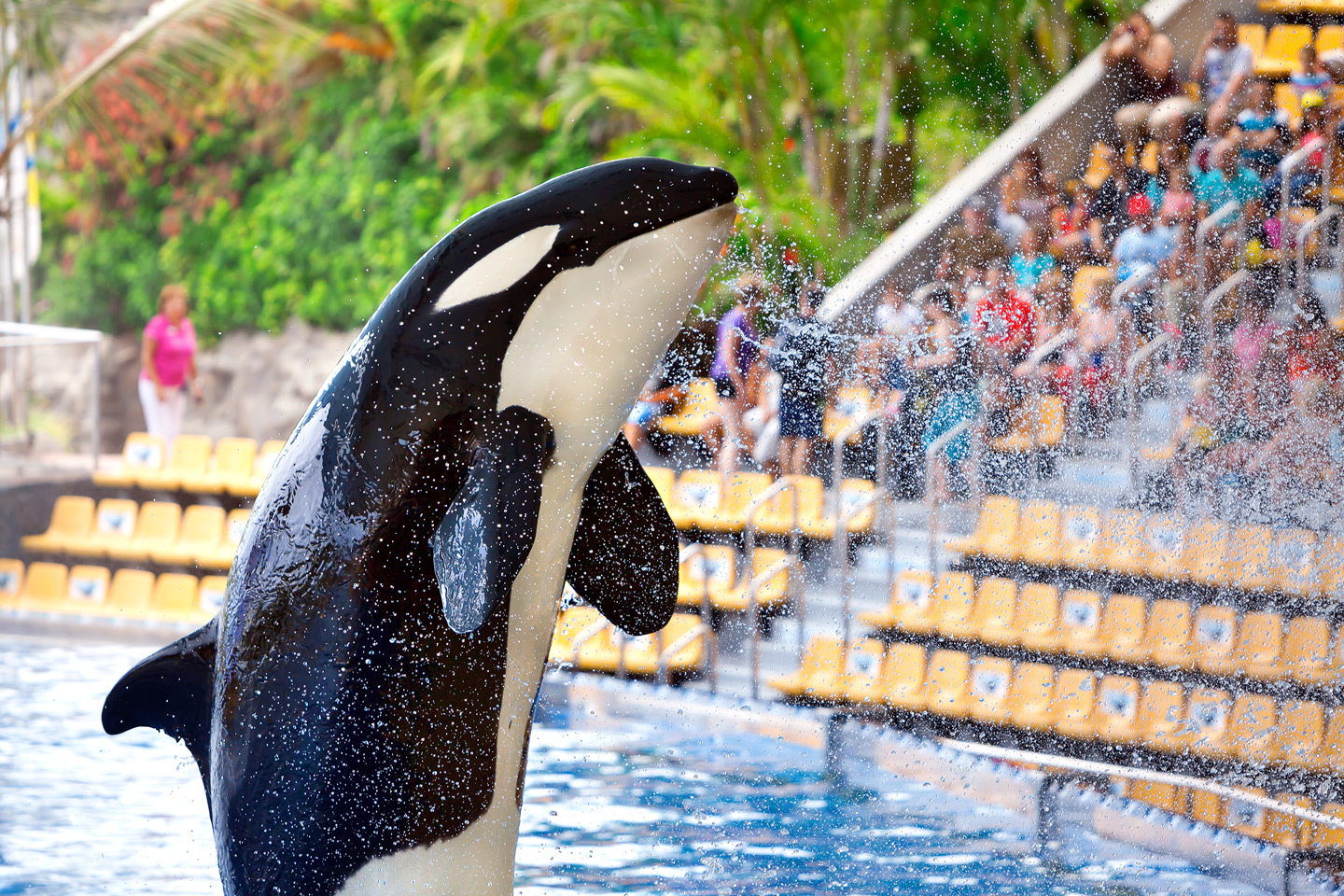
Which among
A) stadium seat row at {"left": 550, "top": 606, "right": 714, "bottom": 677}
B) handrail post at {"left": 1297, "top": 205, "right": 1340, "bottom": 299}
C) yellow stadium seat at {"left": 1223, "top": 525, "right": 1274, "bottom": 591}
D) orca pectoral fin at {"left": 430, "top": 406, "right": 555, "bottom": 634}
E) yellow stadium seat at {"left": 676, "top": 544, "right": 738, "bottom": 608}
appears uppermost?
handrail post at {"left": 1297, "top": 205, "right": 1340, "bottom": 299}

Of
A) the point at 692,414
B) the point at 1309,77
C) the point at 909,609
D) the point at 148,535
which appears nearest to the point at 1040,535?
the point at 909,609

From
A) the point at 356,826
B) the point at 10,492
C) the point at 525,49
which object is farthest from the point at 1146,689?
the point at 525,49

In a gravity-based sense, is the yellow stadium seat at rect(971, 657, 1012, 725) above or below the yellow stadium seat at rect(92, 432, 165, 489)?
below

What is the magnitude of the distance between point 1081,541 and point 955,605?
0.76 metres

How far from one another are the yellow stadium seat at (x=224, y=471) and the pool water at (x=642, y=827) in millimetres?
4538

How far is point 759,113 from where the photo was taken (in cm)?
1341

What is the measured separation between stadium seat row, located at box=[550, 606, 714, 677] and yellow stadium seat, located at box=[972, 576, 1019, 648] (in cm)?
146

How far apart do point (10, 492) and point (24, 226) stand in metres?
5.54

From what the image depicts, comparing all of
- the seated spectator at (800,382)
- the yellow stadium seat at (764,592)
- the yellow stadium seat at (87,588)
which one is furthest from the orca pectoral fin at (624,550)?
the yellow stadium seat at (87,588)

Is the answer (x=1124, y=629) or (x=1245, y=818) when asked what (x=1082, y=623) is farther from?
(x=1245, y=818)

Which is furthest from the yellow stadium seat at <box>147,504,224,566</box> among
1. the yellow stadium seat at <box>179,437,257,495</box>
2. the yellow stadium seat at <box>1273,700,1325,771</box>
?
the yellow stadium seat at <box>1273,700,1325,771</box>

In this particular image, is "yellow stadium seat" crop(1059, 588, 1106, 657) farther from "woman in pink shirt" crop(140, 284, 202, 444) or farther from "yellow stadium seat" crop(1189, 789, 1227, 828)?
"woman in pink shirt" crop(140, 284, 202, 444)

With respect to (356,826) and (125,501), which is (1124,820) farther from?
(125,501)

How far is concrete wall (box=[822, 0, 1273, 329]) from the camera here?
34.6ft
